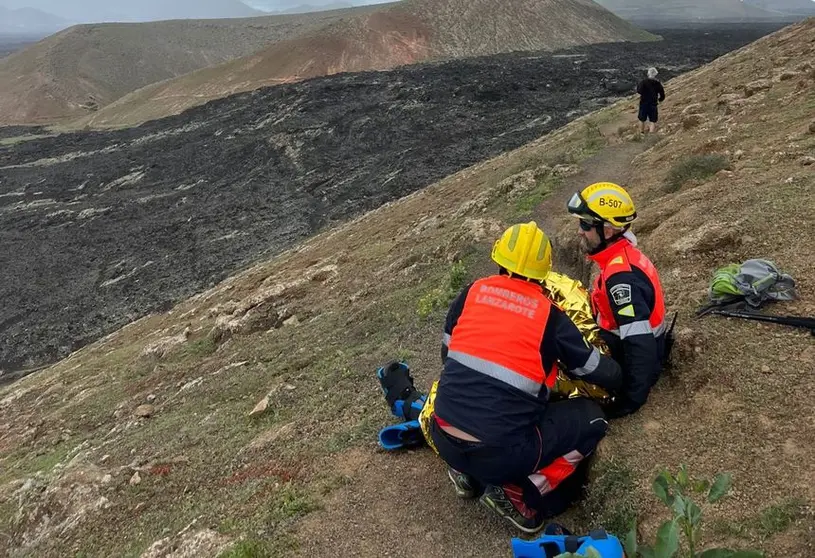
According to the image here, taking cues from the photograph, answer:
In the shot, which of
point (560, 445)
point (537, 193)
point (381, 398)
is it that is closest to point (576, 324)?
point (560, 445)

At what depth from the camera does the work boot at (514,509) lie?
14.9 feet

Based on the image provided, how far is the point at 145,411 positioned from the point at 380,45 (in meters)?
59.7

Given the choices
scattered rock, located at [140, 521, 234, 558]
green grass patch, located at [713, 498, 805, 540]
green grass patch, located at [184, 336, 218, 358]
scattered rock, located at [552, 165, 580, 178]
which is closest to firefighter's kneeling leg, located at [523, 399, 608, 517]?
green grass patch, located at [713, 498, 805, 540]

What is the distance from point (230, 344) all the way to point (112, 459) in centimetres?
384

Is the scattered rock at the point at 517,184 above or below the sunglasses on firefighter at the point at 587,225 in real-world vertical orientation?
below

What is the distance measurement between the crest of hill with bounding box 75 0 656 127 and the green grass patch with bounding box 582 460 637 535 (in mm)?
57771

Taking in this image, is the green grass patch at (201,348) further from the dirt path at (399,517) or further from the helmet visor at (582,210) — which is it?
the helmet visor at (582,210)

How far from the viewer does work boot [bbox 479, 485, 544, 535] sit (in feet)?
14.9

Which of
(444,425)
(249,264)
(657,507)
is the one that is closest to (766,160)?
(657,507)

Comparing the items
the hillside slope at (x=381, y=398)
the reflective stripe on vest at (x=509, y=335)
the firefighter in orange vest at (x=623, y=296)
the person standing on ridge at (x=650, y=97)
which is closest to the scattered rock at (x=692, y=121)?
the hillside slope at (x=381, y=398)

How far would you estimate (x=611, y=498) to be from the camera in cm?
446

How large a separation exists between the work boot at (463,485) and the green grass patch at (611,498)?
0.91 meters

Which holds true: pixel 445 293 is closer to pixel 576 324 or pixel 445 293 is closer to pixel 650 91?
pixel 576 324

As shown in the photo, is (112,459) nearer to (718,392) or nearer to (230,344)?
(230,344)
